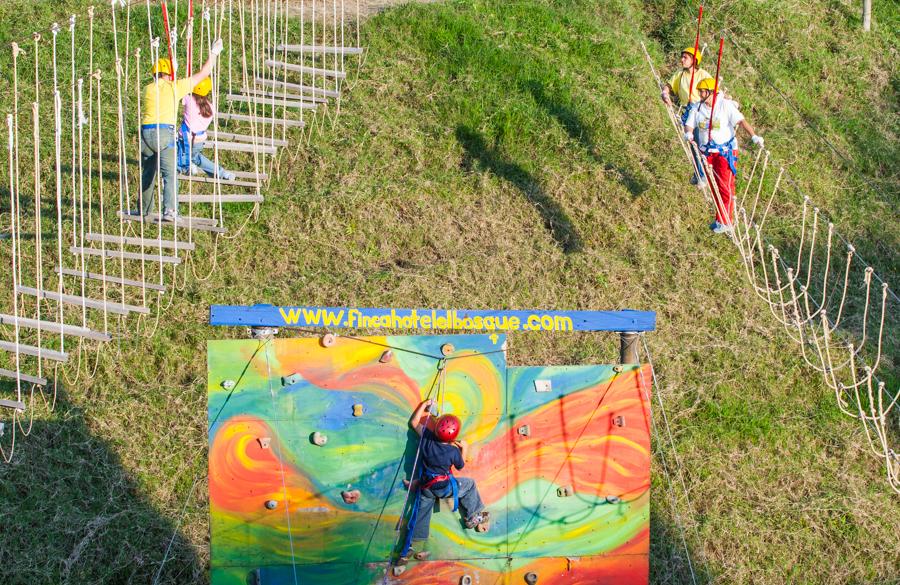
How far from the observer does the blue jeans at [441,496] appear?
7895 millimetres

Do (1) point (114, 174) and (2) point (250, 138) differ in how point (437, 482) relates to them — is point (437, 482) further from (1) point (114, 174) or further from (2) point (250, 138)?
(1) point (114, 174)

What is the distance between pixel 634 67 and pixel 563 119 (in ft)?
5.05

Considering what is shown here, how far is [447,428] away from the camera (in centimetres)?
777

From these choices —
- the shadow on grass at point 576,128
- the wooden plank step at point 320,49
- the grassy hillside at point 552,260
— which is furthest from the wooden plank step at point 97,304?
the shadow on grass at point 576,128

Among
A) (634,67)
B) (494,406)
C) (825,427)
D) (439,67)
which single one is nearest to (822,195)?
(634,67)

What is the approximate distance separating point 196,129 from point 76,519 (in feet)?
12.2

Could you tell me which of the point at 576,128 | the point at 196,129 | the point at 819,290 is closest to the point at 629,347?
the point at 196,129

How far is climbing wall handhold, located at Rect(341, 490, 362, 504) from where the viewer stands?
7.90 meters

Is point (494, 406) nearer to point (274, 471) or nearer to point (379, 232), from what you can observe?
point (274, 471)

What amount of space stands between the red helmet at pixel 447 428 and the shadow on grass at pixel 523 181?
5.23 m

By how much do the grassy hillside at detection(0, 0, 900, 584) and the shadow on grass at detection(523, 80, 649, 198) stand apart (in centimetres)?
3

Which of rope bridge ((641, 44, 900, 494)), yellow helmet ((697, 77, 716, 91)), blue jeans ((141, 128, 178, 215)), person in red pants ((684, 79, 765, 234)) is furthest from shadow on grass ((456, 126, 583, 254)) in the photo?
blue jeans ((141, 128, 178, 215))

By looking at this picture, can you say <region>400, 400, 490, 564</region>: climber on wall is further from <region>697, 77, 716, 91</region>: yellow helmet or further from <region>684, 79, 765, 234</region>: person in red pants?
<region>697, 77, 716, 91</region>: yellow helmet

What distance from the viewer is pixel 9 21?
15.6 metres
